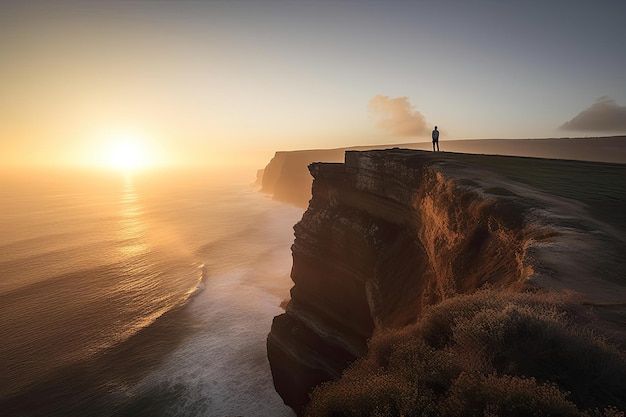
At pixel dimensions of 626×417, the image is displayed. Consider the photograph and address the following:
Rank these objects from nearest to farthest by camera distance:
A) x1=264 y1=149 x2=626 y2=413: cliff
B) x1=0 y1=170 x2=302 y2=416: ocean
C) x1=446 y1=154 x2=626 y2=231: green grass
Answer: x1=264 y1=149 x2=626 y2=413: cliff
x1=446 y1=154 x2=626 y2=231: green grass
x1=0 y1=170 x2=302 y2=416: ocean

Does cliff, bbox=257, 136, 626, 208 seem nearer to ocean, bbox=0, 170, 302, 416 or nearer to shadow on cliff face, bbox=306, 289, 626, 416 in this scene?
ocean, bbox=0, 170, 302, 416

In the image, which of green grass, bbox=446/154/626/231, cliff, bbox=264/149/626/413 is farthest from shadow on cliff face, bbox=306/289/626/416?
green grass, bbox=446/154/626/231

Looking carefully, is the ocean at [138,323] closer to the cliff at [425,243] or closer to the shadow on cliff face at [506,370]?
the cliff at [425,243]

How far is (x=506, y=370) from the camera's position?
4.52 m

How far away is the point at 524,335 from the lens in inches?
189

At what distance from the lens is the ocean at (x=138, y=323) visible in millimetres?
21384

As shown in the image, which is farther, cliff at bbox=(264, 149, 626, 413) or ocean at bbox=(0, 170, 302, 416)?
ocean at bbox=(0, 170, 302, 416)

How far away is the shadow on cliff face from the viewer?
3836mm

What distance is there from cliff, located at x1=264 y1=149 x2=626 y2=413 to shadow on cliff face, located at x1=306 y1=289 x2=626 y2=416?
167cm

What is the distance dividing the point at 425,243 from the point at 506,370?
37.5 feet

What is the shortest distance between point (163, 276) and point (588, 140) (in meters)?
110

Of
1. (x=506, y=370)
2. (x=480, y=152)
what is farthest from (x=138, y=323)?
(x=480, y=152)

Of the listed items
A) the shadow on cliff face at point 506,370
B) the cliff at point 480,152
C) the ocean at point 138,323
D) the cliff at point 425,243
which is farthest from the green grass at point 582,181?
the cliff at point 480,152

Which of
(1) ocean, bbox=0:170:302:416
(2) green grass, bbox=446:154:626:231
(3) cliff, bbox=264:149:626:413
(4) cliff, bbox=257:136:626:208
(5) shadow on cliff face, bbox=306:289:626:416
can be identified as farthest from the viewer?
(4) cliff, bbox=257:136:626:208
